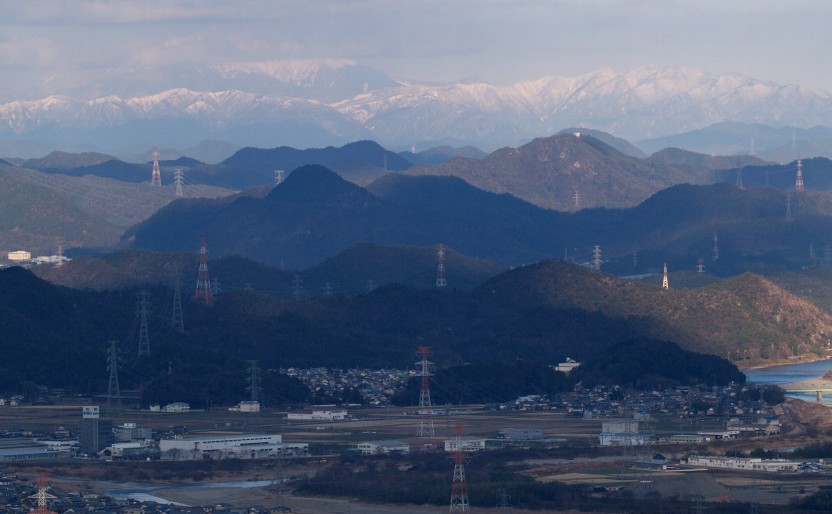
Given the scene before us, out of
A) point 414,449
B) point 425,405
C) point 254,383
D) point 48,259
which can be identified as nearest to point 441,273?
point 48,259

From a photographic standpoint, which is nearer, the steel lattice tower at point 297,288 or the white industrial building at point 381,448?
the white industrial building at point 381,448

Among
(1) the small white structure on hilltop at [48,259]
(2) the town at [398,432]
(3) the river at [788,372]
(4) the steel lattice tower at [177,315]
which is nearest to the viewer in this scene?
(2) the town at [398,432]

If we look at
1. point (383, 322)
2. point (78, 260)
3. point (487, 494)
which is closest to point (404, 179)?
point (78, 260)

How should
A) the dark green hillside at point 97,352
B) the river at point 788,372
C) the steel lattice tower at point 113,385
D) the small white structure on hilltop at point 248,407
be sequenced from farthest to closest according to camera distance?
1. the river at point 788,372
2. the dark green hillside at point 97,352
3. the small white structure on hilltop at point 248,407
4. the steel lattice tower at point 113,385

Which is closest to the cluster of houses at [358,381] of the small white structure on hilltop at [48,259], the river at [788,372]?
the river at [788,372]

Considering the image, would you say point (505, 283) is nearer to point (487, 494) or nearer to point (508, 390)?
point (508, 390)

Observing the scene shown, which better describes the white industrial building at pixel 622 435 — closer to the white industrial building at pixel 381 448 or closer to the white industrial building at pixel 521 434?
the white industrial building at pixel 521 434

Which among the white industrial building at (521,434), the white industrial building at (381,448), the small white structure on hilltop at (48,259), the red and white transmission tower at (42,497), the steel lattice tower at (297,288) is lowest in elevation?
the red and white transmission tower at (42,497)
